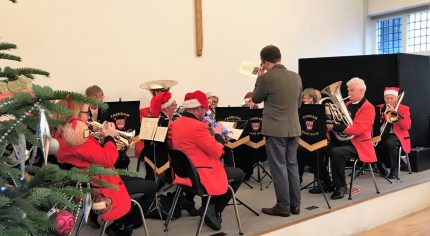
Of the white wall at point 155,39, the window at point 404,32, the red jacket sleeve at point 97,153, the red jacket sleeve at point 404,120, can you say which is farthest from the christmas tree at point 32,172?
the window at point 404,32

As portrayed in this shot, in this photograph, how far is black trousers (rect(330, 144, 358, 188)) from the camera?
4395 millimetres

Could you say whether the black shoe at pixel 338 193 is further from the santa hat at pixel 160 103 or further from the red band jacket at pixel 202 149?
the santa hat at pixel 160 103

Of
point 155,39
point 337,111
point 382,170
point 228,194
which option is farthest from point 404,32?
point 228,194

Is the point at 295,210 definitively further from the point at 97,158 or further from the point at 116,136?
the point at 97,158

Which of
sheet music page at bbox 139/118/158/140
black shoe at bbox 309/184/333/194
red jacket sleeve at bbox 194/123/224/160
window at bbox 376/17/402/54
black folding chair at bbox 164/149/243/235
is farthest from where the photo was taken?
window at bbox 376/17/402/54

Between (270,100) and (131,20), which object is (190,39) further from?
(270,100)

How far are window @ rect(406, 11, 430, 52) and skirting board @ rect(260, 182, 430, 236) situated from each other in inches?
175

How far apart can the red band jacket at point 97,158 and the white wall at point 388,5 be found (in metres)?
7.75

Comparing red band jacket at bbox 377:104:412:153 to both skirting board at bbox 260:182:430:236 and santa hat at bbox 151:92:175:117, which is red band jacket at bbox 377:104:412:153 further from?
santa hat at bbox 151:92:175:117

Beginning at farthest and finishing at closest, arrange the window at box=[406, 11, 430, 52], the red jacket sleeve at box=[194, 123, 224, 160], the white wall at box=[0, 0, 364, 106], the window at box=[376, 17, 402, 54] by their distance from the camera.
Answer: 1. the window at box=[376, 17, 402, 54]
2. the window at box=[406, 11, 430, 52]
3. the white wall at box=[0, 0, 364, 106]
4. the red jacket sleeve at box=[194, 123, 224, 160]

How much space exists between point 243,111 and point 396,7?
5520mm

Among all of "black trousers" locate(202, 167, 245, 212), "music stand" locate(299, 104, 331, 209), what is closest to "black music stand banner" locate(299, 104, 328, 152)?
"music stand" locate(299, 104, 331, 209)

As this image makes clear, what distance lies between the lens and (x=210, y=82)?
6.47 m

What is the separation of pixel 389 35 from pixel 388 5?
708 millimetres
